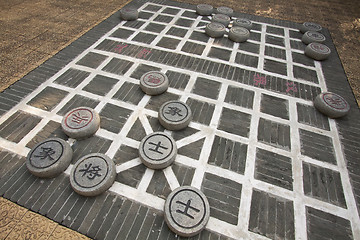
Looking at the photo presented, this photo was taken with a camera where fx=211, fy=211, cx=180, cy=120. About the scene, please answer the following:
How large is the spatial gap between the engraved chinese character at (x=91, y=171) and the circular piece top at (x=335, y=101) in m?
7.68

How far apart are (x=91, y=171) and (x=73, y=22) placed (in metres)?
9.79

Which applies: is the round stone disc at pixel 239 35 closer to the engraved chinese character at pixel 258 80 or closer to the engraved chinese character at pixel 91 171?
the engraved chinese character at pixel 258 80

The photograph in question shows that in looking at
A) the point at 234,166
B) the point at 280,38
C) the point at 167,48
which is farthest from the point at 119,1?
the point at 234,166

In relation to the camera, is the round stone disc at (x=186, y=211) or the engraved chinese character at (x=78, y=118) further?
the engraved chinese character at (x=78, y=118)

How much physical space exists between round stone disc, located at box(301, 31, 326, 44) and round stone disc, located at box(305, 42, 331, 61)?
2.07 ft

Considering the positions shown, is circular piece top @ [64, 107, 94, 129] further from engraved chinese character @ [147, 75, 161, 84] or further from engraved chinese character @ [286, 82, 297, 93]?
engraved chinese character @ [286, 82, 297, 93]

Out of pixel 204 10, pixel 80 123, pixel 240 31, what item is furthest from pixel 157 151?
pixel 204 10

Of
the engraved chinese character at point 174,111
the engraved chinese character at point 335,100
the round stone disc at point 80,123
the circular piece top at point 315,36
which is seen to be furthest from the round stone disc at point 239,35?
the round stone disc at point 80,123

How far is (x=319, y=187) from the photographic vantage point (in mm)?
5641

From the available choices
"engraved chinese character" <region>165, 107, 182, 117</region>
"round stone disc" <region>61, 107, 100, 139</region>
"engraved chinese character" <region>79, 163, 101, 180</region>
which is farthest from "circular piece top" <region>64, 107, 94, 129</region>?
"engraved chinese character" <region>165, 107, 182, 117</region>

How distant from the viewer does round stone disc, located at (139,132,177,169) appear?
18.2ft

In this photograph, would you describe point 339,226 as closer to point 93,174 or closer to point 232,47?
point 93,174

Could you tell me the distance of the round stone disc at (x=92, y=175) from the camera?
5027 mm

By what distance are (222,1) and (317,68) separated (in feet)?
27.8
